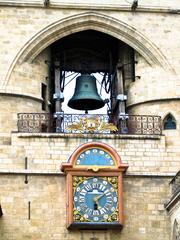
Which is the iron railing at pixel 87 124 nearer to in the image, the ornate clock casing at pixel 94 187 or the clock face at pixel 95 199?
the ornate clock casing at pixel 94 187

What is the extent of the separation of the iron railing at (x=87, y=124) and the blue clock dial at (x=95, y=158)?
0.71 metres

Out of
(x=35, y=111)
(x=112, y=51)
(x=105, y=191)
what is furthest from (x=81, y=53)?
(x=105, y=191)

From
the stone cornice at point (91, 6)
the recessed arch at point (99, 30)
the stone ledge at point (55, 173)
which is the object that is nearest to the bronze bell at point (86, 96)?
the recessed arch at point (99, 30)

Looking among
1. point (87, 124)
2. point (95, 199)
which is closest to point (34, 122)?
point (87, 124)

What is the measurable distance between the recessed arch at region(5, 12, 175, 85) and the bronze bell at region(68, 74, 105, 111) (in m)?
1.22

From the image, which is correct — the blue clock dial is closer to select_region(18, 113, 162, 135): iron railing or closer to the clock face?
the clock face

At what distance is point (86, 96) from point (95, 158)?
2046 millimetres

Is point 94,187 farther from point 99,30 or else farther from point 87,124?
point 99,30

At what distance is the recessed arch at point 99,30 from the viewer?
24.3 metres

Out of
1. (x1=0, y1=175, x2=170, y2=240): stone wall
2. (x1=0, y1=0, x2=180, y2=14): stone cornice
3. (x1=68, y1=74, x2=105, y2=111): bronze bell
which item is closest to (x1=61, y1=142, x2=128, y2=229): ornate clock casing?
(x1=0, y1=175, x2=170, y2=240): stone wall

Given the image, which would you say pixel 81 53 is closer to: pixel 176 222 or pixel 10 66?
pixel 10 66

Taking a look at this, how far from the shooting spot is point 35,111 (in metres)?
24.1

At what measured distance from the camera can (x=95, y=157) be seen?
22.9m

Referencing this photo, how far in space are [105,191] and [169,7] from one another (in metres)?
5.22
